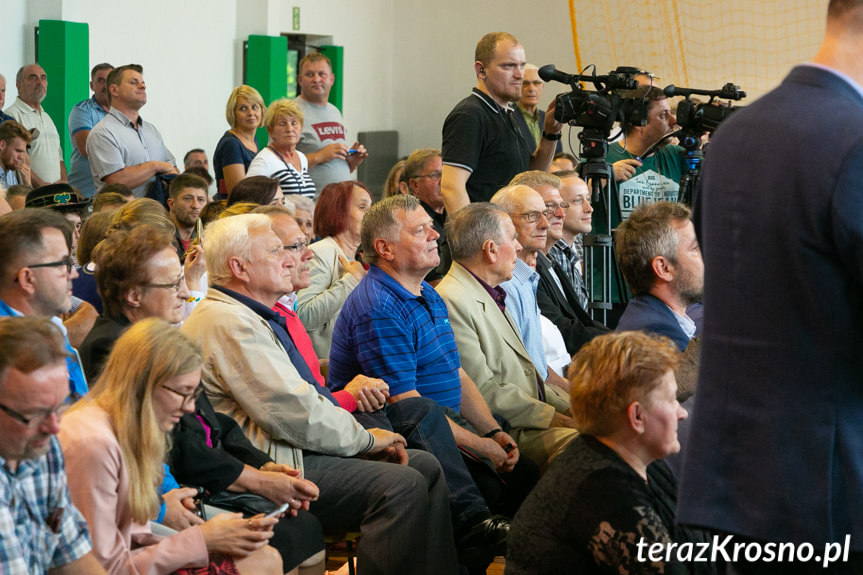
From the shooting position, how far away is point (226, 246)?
8.99ft

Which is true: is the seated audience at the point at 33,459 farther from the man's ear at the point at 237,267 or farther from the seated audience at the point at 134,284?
the man's ear at the point at 237,267

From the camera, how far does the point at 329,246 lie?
3.97m

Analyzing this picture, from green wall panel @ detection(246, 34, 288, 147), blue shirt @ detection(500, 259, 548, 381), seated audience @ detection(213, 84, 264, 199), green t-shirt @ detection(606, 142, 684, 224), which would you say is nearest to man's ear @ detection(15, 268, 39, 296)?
blue shirt @ detection(500, 259, 548, 381)

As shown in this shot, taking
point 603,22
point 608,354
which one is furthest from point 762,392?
point 603,22

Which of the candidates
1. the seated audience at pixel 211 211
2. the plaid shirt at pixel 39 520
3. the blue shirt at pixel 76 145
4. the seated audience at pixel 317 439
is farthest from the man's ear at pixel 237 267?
the blue shirt at pixel 76 145

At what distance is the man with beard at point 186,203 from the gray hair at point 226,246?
2062mm

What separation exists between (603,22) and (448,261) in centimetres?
446

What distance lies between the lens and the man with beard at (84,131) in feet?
19.5

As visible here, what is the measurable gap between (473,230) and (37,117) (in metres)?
4.35

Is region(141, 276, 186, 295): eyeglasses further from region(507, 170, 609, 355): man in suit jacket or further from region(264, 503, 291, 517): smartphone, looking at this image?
region(507, 170, 609, 355): man in suit jacket

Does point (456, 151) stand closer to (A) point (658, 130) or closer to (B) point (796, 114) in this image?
(A) point (658, 130)

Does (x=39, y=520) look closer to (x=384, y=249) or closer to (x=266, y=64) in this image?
(x=384, y=249)

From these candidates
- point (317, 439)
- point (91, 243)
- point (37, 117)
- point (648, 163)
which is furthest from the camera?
point (37, 117)

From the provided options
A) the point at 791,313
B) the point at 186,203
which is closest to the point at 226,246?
the point at 791,313
